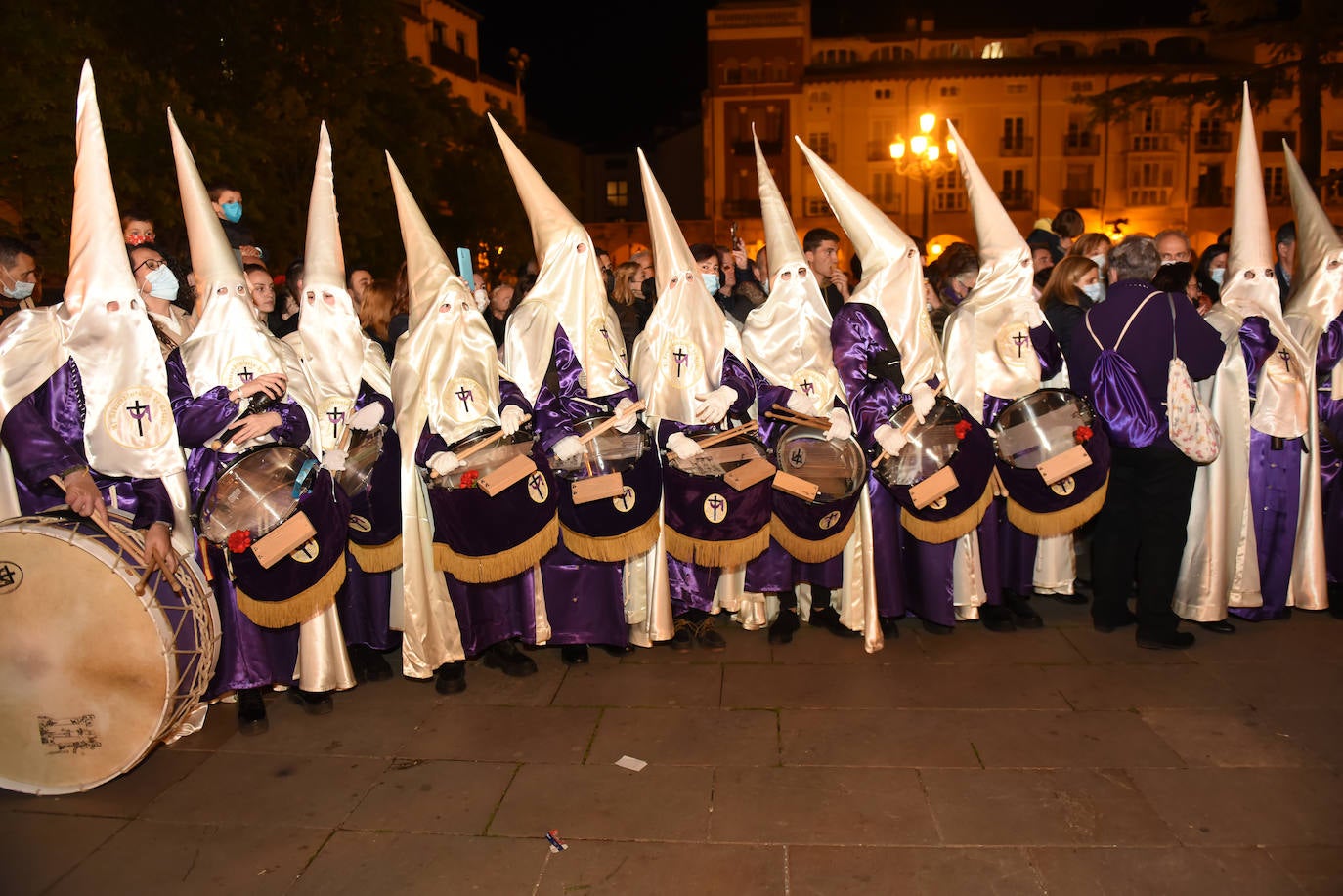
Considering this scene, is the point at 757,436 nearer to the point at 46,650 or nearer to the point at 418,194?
the point at 46,650

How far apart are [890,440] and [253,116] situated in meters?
14.1

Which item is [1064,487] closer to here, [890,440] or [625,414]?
[890,440]

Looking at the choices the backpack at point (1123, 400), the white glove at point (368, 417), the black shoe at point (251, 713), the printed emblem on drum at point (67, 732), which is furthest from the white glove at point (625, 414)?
the printed emblem on drum at point (67, 732)

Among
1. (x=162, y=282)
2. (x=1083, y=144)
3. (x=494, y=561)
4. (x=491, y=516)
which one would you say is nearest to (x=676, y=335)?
(x=491, y=516)

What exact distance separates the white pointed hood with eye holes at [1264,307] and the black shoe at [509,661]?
14.8 feet

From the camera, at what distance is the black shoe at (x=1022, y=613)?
5.75 m

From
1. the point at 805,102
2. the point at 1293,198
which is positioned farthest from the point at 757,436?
the point at 805,102

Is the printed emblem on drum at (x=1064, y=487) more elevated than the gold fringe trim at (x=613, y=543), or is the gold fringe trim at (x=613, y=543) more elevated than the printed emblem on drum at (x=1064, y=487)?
the printed emblem on drum at (x=1064, y=487)

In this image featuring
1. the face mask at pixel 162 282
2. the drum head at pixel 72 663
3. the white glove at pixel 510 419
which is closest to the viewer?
the drum head at pixel 72 663

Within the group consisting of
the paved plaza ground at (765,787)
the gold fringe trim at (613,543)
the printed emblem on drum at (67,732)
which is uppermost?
the gold fringe trim at (613,543)

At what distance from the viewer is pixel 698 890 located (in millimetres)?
3230

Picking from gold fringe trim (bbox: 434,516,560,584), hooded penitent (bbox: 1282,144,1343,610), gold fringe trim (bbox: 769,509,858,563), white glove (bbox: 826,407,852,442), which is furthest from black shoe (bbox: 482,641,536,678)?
hooded penitent (bbox: 1282,144,1343,610)

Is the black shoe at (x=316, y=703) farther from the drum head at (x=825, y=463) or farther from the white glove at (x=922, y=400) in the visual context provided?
the white glove at (x=922, y=400)

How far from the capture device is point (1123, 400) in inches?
198
